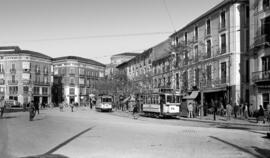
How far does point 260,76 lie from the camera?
3142cm

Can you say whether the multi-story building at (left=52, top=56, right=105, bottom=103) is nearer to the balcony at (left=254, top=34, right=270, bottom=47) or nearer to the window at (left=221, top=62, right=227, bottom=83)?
the window at (left=221, top=62, right=227, bottom=83)

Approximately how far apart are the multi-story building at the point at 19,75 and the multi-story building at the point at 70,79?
1377 centimetres

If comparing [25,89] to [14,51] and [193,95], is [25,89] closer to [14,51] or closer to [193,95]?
[14,51]

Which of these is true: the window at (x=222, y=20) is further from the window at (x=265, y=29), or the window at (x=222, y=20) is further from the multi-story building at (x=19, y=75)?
the multi-story building at (x=19, y=75)

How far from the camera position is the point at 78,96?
355 feet

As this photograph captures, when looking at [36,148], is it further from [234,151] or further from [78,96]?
[78,96]

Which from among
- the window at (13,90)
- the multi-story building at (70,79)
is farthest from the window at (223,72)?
the multi-story building at (70,79)

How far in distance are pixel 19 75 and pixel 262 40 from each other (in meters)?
72.9

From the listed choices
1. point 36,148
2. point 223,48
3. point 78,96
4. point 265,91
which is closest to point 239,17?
point 223,48

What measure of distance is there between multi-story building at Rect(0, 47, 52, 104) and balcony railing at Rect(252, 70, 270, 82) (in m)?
68.3

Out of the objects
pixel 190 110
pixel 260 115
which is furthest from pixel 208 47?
pixel 260 115

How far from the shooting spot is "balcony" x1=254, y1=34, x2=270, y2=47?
30653 millimetres

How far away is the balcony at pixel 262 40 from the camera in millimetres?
30653

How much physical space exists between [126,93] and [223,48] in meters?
28.0
